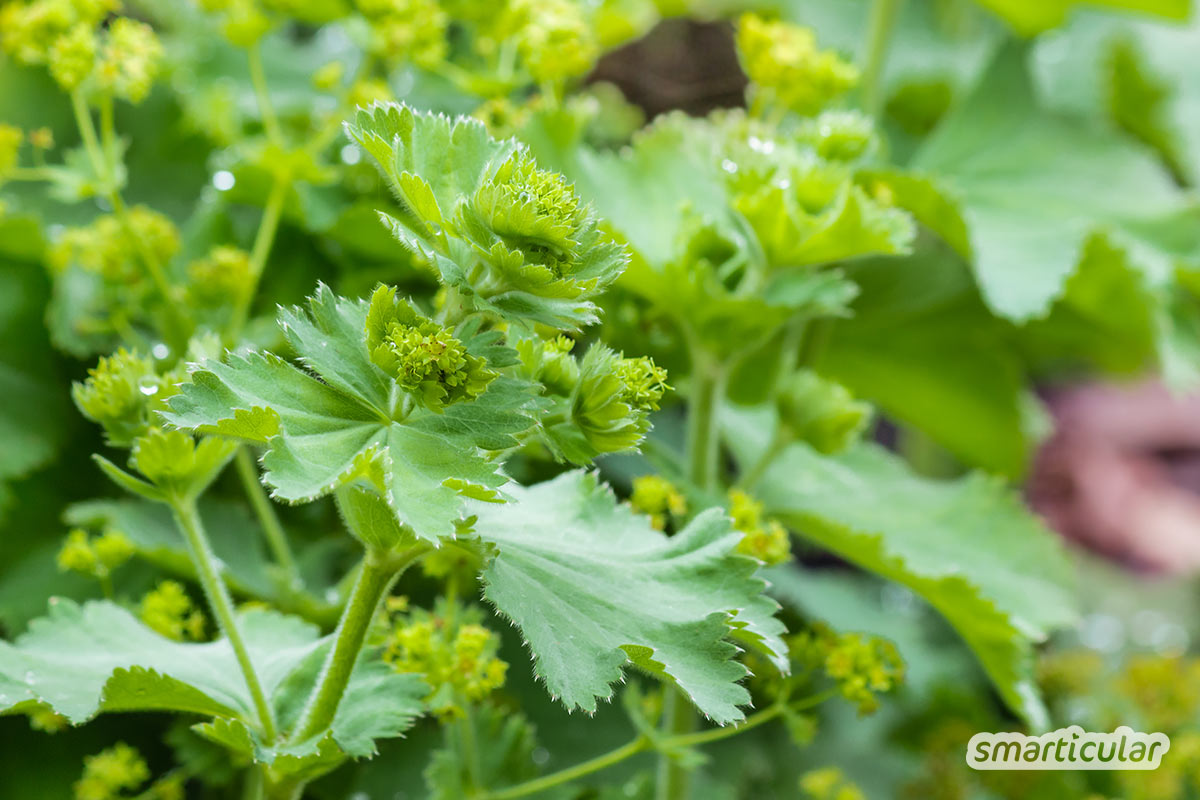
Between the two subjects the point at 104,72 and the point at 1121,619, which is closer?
the point at 104,72

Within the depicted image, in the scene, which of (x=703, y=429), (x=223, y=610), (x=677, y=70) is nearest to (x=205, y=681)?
(x=223, y=610)

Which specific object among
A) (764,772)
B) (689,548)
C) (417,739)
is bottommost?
(764,772)

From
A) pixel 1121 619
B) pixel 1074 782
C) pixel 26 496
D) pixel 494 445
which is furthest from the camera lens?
pixel 1121 619

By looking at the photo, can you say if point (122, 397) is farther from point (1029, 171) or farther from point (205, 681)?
point (1029, 171)

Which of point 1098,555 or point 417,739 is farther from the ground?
point 417,739

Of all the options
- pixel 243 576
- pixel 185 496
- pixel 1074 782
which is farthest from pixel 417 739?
pixel 1074 782

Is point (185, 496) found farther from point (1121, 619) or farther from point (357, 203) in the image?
point (1121, 619)

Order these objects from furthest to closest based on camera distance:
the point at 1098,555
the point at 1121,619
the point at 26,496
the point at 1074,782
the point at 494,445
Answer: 1. the point at 1098,555
2. the point at 1121,619
3. the point at 1074,782
4. the point at 26,496
5. the point at 494,445
